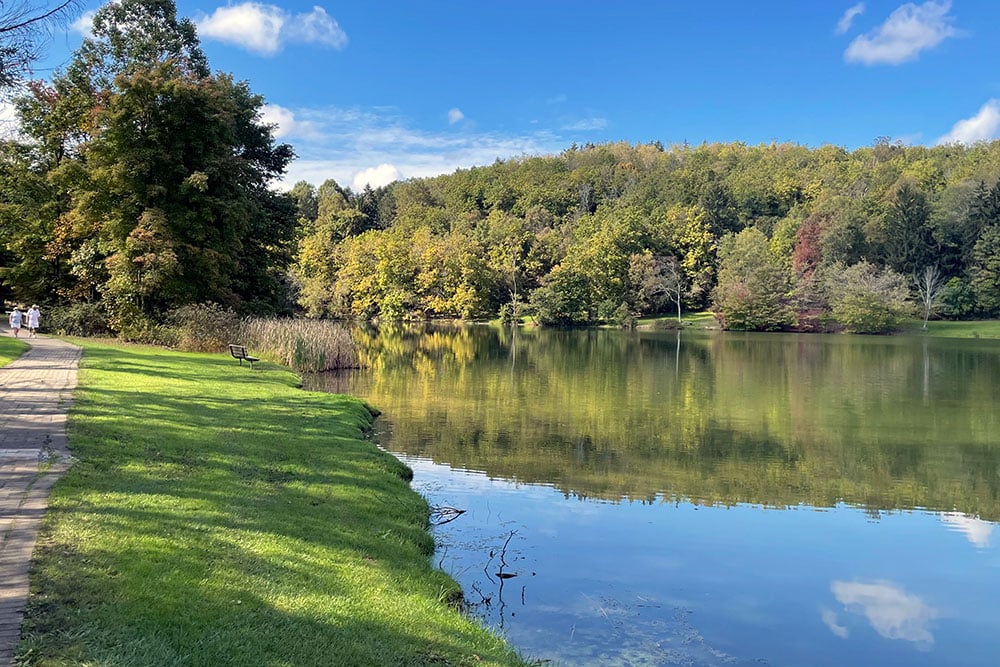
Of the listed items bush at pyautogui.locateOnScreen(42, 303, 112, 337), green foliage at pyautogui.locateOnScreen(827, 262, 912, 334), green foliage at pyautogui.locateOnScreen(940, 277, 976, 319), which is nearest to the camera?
bush at pyautogui.locateOnScreen(42, 303, 112, 337)

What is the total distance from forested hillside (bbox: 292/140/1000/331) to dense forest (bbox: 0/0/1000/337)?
261mm

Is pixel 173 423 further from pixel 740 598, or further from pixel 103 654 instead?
pixel 740 598

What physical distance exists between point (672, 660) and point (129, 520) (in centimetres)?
449

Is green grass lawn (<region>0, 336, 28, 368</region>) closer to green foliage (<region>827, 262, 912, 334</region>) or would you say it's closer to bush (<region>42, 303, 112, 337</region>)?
bush (<region>42, 303, 112, 337</region>)

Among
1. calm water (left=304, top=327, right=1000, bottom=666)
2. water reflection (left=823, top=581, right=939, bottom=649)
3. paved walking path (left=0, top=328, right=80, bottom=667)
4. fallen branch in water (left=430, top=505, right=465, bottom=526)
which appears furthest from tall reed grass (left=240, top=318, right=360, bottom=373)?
water reflection (left=823, top=581, right=939, bottom=649)

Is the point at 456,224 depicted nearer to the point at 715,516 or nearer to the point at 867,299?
the point at 867,299

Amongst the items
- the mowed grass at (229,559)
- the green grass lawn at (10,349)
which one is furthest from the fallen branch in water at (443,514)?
the green grass lawn at (10,349)

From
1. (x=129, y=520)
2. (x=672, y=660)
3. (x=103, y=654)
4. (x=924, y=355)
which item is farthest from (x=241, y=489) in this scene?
(x=924, y=355)

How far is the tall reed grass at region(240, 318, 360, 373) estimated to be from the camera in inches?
915

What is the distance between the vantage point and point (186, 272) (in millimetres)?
24484

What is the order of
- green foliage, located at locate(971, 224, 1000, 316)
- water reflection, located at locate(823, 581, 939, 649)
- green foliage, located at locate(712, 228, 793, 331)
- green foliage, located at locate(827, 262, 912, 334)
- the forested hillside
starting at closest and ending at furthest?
1. water reflection, located at locate(823, 581, 939, 649)
2. green foliage, located at locate(827, 262, 912, 334)
3. green foliage, located at locate(971, 224, 1000, 316)
4. green foliage, located at locate(712, 228, 793, 331)
5. the forested hillside

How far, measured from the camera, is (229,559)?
5129 millimetres

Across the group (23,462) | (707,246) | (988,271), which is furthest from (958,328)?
(23,462)

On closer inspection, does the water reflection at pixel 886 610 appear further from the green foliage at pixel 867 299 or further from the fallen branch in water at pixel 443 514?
the green foliage at pixel 867 299
